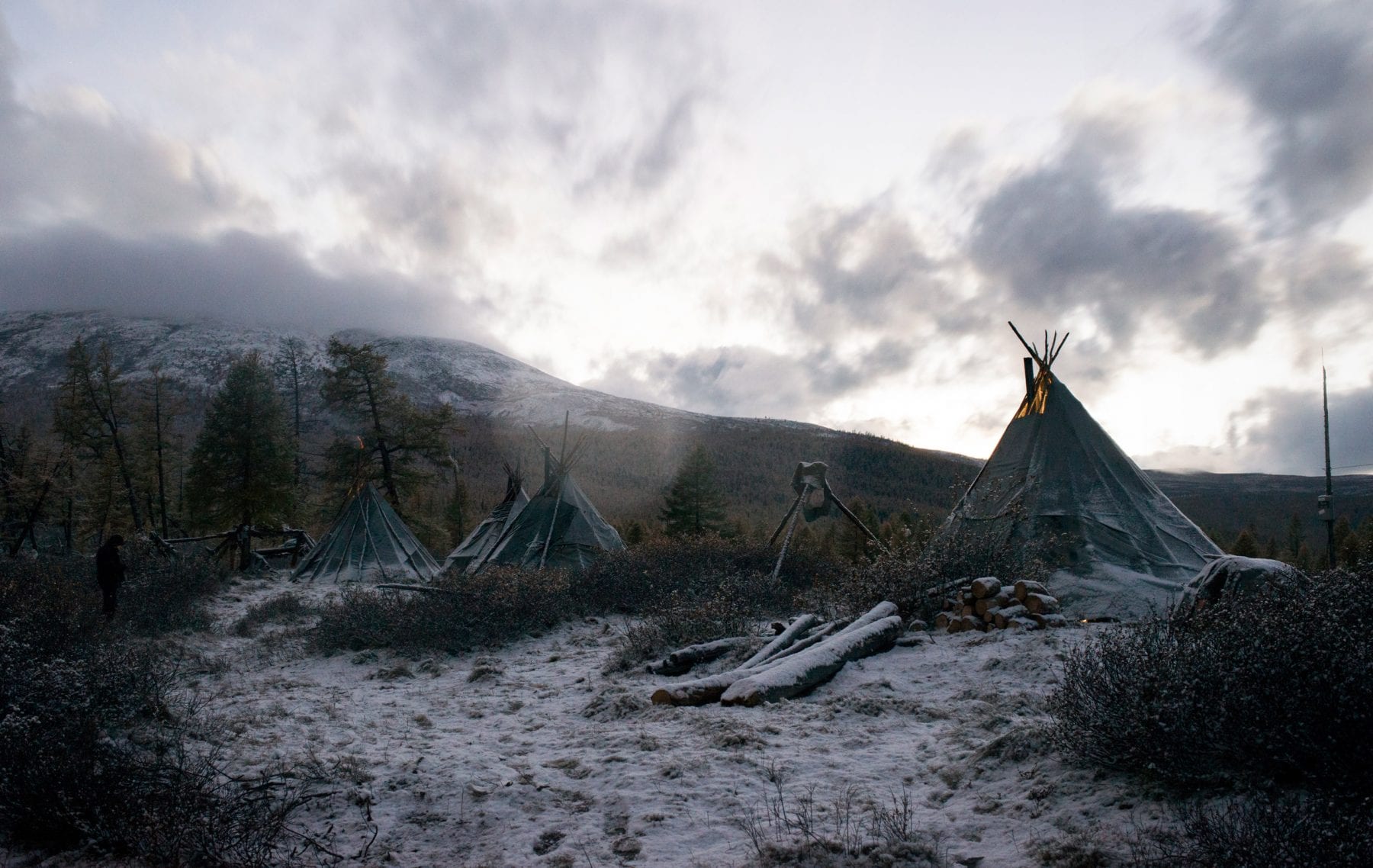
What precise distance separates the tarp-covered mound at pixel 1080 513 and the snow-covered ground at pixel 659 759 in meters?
2.11

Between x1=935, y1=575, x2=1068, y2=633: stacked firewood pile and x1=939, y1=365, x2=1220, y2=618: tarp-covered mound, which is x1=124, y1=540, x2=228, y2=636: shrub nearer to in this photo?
x1=935, y1=575, x2=1068, y2=633: stacked firewood pile

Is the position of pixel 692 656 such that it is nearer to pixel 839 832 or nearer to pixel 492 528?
pixel 839 832

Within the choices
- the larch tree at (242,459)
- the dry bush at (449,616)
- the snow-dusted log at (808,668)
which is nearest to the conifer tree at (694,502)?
the larch tree at (242,459)

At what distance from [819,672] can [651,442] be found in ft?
269

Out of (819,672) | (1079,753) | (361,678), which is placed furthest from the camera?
(361,678)

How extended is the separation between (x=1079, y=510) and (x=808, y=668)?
18.9ft

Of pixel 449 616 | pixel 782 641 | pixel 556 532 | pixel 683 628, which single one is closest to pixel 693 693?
pixel 782 641

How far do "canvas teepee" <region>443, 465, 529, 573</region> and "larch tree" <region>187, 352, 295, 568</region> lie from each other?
8.08 metres

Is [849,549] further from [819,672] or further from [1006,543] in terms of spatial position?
[819,672]

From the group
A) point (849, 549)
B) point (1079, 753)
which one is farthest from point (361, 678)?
point (849, 549)

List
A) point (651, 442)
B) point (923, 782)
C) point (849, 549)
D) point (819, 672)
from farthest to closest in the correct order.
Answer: point (651, 442)
point (849, 549)
point (819, 672)
point (923, 782)

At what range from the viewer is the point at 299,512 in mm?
24016

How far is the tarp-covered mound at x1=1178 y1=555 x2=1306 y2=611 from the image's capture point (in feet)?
18.9

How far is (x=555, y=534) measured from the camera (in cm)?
1452
